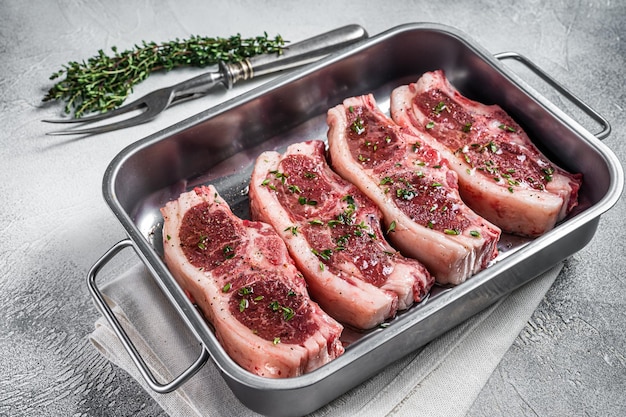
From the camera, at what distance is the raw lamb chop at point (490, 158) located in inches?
126

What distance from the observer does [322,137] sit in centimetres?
381

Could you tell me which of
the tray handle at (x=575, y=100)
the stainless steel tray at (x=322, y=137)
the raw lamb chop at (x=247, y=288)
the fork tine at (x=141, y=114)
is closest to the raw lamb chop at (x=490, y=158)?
the stainless steel tray at (x=322, y=137)

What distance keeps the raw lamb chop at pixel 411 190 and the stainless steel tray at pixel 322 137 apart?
0.51 ft

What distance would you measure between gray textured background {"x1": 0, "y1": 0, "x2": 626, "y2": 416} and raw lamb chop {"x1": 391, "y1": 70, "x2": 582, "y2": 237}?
39 centimetres

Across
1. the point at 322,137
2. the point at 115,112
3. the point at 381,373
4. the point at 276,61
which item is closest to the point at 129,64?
the point at 115,112

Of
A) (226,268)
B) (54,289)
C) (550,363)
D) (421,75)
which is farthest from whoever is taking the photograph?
(421,75)

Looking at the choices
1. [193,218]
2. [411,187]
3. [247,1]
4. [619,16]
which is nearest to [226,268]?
[193,218]

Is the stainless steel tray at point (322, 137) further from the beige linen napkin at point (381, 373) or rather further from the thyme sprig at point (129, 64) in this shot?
the thyme sprig at point (129, 64)

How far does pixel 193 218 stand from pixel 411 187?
0.92m

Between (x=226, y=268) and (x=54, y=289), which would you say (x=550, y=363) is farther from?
(x=54, y=289)

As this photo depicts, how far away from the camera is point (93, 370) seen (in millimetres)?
3117

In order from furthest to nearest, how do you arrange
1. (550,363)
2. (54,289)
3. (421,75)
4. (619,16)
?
(619,16)
(421,75)
(54,289)
(550,363)

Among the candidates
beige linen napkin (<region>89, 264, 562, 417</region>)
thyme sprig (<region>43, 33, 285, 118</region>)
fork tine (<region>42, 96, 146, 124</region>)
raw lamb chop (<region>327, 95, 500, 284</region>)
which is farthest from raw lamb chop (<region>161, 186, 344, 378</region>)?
thyme sprig (<region>43, 33, 285, 118</region>)

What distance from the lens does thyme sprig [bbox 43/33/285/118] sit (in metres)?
4.05
